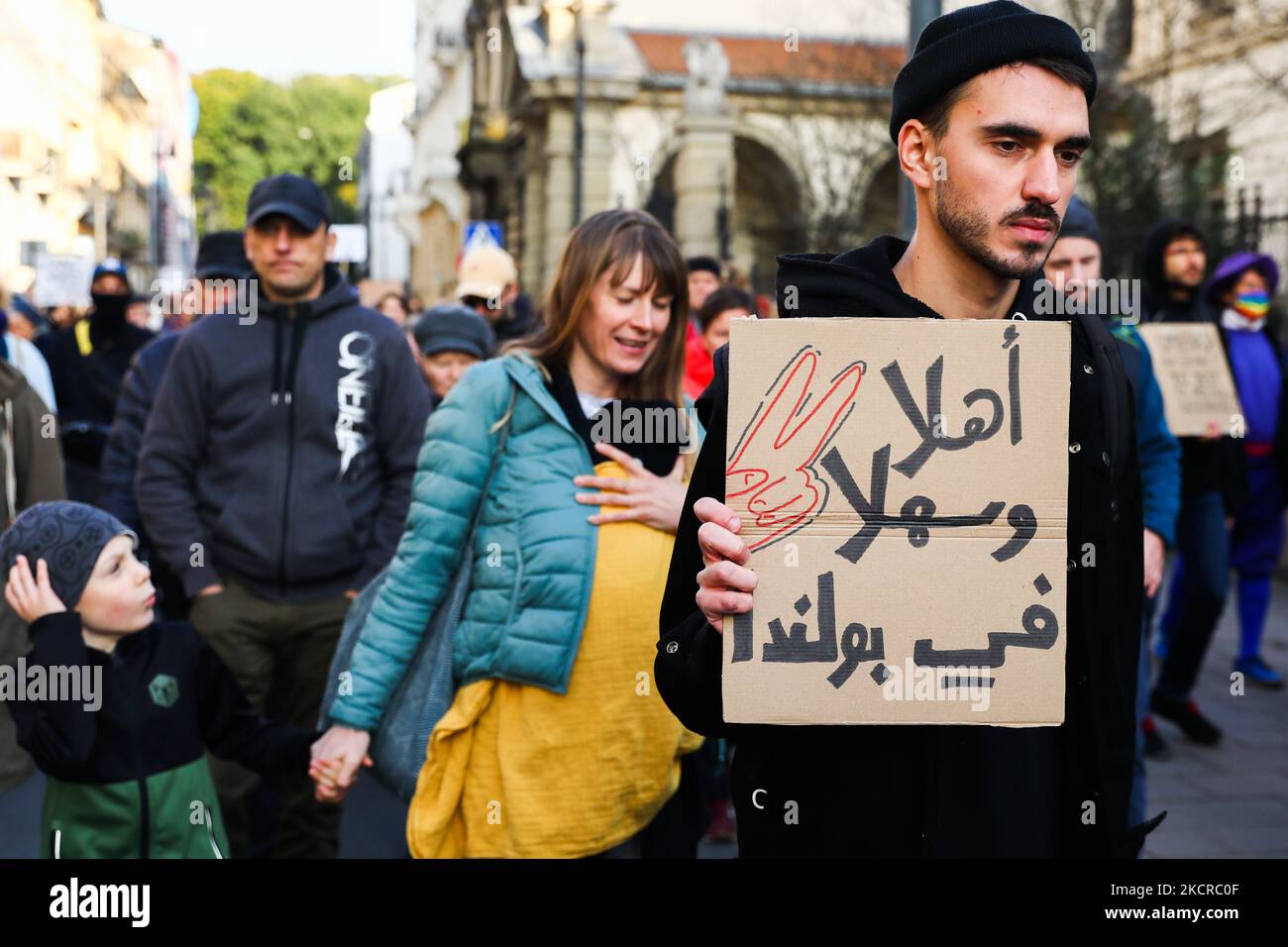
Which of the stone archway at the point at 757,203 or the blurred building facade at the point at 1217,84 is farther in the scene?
the stone archway at the point at 757,203

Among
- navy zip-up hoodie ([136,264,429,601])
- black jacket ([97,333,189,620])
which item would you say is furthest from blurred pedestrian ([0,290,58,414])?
navy zip-up hoodie ([136,264,429,601])

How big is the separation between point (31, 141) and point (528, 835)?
4393 centimetres

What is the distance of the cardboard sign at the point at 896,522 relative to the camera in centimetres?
215

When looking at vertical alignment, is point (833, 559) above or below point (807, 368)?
below

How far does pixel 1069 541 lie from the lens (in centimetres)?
233

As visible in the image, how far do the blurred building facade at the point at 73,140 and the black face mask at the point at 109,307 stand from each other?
1166 inches

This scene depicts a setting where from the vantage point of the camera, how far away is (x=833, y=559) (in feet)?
7.10

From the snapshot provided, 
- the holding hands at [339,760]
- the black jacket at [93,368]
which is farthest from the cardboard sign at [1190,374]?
the black jacket at [93,368]

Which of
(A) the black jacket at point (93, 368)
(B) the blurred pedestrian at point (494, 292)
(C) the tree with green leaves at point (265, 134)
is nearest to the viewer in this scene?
(B) the blurred pedestrian at point (494, 292)

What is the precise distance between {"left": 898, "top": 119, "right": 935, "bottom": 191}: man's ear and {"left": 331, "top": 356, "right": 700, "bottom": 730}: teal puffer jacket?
4.52 feet

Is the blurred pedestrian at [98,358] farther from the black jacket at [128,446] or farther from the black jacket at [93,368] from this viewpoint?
the black jacket at [128,446]

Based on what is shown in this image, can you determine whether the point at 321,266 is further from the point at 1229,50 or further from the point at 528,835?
the point at 1229,50

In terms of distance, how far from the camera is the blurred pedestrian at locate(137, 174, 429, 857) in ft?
15.9
